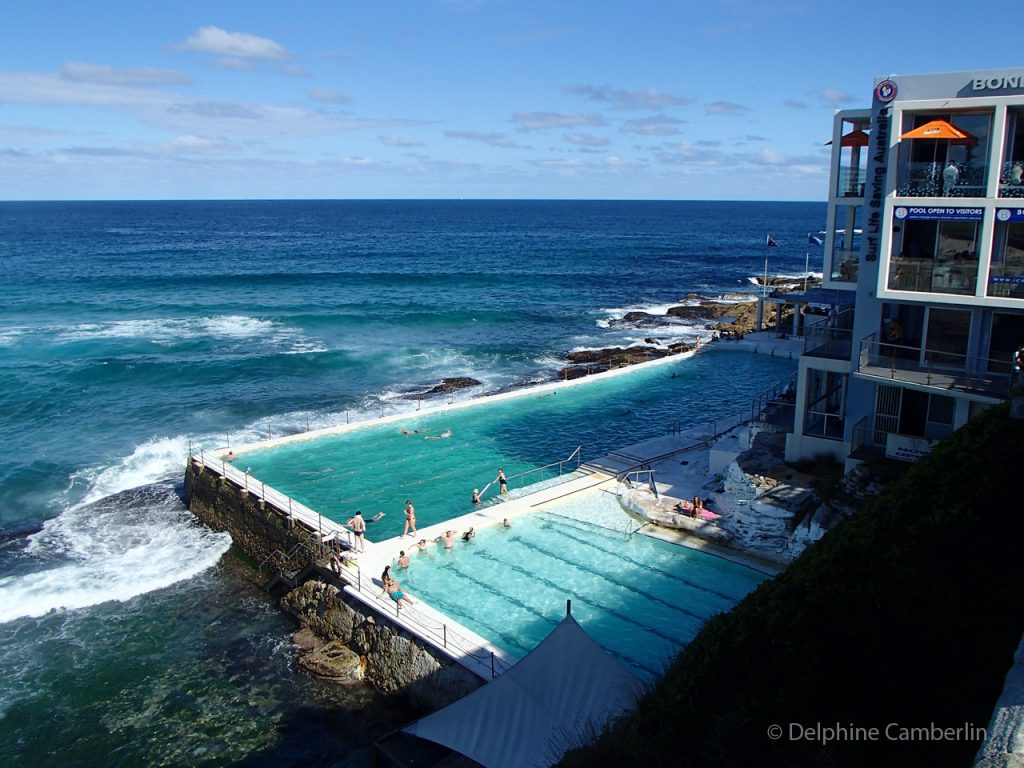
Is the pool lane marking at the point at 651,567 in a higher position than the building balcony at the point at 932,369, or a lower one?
lower

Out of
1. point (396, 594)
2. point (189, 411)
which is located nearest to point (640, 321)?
point (189, 411)

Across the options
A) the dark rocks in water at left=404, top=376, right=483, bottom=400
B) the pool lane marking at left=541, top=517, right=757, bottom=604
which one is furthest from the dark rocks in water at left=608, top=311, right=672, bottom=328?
the pool lane marking at left=541, top=517, right=757, bottom=604

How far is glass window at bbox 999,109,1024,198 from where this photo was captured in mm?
17359

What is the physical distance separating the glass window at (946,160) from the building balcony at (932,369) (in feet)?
12.3

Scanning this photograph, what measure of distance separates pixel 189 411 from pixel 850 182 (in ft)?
103

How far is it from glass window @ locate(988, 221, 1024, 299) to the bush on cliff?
9.35 m

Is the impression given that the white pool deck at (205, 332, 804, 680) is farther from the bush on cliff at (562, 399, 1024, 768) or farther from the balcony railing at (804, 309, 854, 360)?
the bush on cliff at (562, 399, 1024, 768)

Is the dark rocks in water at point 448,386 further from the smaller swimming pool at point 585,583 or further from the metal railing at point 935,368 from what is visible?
the metal railing at point 935,368

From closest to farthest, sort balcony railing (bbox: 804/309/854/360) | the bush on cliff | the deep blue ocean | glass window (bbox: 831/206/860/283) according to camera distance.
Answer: the bush on cliff, the deep blue ocean, glass window (bbox: 831/206/860/283), balcony railing (bbox: 804/309/854/360)

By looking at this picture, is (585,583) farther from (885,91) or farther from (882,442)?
(885,91)

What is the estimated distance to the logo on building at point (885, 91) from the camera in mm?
19109

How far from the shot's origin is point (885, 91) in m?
19.2

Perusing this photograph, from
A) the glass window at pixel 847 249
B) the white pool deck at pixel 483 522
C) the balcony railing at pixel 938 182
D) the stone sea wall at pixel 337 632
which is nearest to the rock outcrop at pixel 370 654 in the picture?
the stone sea wall at pixel 337 632

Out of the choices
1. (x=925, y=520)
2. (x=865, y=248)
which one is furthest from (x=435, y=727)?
(x=865, y=248)
